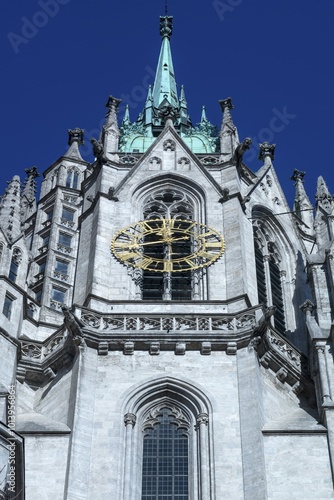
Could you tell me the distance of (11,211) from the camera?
121 feet

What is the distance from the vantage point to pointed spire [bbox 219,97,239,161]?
139ft

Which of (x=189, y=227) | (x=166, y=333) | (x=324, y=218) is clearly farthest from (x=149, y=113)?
(x=166, y=333)

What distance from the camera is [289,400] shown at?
1291 inches

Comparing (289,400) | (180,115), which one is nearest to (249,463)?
(289,400)

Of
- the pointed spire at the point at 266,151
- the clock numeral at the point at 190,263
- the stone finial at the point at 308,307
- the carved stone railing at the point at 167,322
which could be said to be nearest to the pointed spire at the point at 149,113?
the pointed spire at the point at 266,151

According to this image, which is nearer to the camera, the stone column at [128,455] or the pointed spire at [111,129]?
the stone column at [128,455]

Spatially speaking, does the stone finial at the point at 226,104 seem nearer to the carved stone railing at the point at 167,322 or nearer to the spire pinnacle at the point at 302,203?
the spire pinnacle at the point at 302,203

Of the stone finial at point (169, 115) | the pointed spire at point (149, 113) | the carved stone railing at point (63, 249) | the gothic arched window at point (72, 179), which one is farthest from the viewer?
the pointed spire at point (149, 113)

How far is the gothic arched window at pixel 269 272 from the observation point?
37.6 meters

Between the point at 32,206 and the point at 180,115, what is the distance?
7.56m

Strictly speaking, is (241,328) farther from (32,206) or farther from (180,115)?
(180,115)

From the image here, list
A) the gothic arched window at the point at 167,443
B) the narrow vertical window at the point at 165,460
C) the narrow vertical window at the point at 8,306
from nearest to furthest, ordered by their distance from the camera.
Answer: the gothic arched window at the point at 167,443 < the narrow vertical window at the point at 165,460 < the narrow vertical window at the point at 8,306

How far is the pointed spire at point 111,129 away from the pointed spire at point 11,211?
4.77 metres

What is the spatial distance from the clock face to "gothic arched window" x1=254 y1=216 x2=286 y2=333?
2046mm
